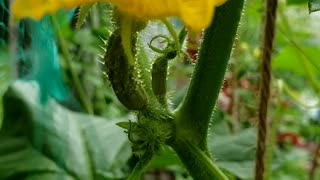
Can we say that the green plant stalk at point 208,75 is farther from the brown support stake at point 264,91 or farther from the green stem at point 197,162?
the brown support stake at point 264,91

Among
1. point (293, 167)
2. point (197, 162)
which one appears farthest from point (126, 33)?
point (293, 167)

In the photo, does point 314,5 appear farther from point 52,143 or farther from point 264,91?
point 52,143

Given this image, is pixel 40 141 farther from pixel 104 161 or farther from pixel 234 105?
pixel 234 105

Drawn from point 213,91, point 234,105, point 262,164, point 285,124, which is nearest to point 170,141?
point 213,91

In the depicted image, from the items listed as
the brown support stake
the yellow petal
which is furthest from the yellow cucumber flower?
the brown support stake

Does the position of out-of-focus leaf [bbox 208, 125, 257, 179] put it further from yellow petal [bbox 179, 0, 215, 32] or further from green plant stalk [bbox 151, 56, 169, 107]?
yellow petal [bbox 179, 0, 215, 32]

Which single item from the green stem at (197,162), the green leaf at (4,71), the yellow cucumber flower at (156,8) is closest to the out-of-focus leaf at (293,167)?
the green leaf at (4,71)
